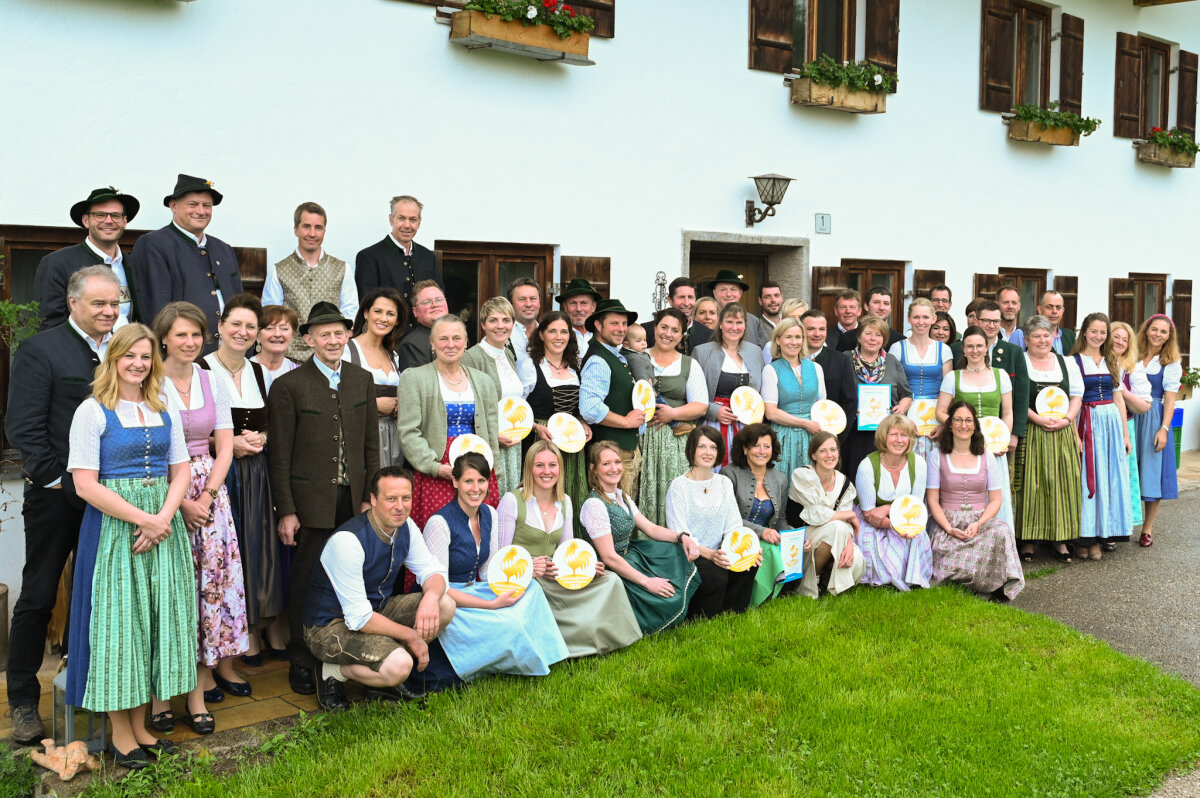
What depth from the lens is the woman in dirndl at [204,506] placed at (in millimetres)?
4359

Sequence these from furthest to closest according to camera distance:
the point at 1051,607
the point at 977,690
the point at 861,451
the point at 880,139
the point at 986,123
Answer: the point at 986,123 → the point at 880,139 → the point at 861,451 → the point at 1051,607 → the point at 977,690

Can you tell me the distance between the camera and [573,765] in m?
4.09

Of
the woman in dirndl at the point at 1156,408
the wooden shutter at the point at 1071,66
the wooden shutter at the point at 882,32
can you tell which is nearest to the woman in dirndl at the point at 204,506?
the woman in dirndl at the point at 1156,408

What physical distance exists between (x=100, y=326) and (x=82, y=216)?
1.04m

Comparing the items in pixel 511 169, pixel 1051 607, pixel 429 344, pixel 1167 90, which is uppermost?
pixel 1167 90

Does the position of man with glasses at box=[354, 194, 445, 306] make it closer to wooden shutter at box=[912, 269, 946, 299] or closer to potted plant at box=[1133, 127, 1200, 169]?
wooden shutter at box=[912, 269, 946, 299]

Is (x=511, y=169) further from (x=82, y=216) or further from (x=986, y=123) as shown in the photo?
(x=986, y=123)

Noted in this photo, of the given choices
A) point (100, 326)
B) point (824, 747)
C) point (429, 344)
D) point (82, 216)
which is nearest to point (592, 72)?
point (429, 344)

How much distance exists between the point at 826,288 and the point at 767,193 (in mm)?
1177

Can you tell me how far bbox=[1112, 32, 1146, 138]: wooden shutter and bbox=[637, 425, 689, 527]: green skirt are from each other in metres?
8.86

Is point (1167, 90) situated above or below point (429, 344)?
above

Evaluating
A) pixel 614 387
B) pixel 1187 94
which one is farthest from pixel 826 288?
pixel 1187 94

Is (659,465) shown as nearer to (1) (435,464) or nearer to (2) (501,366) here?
(2) (501,366)

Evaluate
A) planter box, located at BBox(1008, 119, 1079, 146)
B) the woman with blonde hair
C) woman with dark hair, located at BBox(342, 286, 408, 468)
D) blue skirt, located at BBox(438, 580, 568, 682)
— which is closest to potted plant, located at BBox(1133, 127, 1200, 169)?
planter box, located at BBox(1008, 119, 1079, 146)
